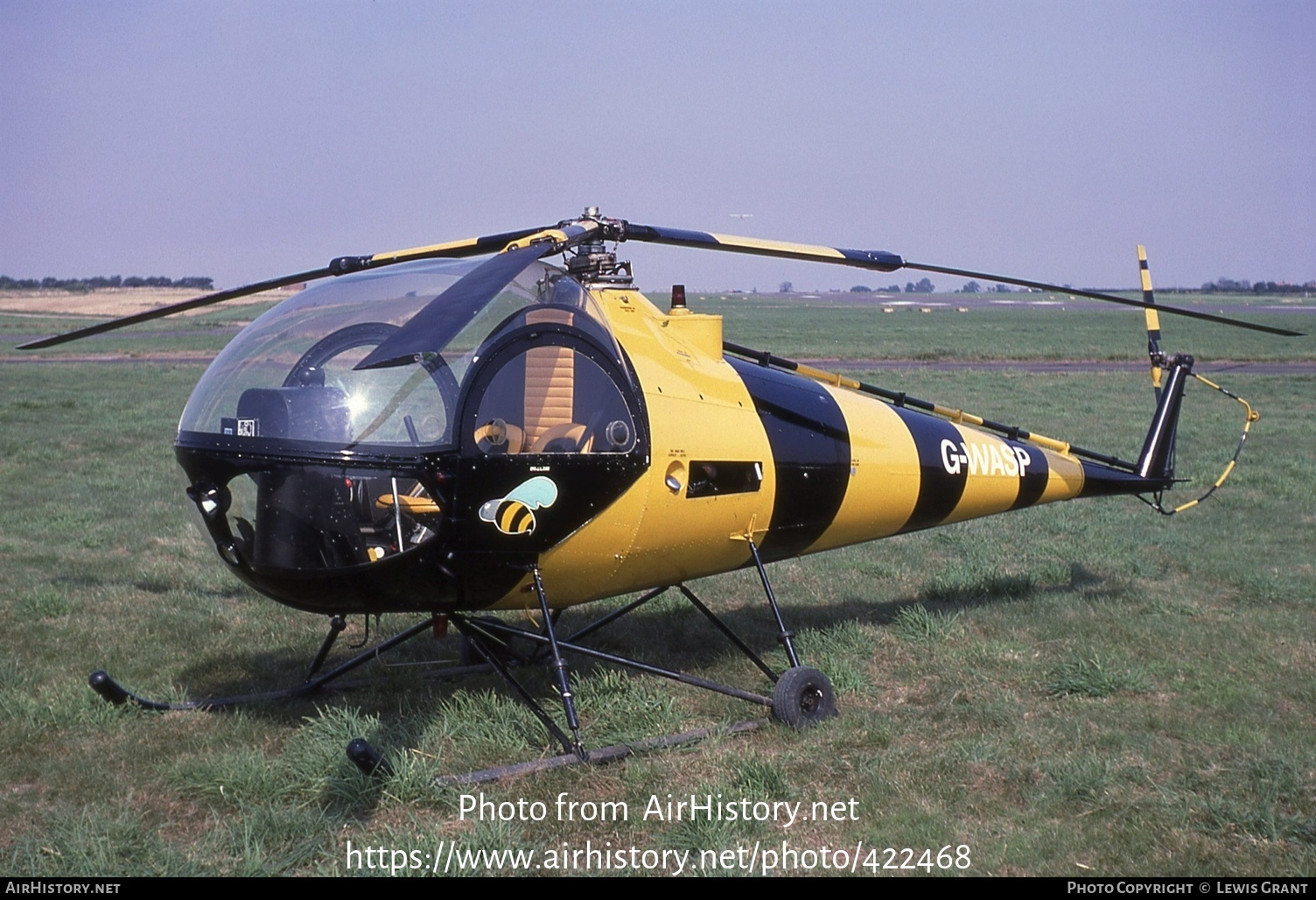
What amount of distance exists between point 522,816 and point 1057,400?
2114 centimetres

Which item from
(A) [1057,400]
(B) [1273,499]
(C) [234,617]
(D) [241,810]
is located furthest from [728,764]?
(A) [1057,400]

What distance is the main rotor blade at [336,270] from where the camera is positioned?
18.5ft

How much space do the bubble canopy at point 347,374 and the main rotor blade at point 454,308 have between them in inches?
8.5

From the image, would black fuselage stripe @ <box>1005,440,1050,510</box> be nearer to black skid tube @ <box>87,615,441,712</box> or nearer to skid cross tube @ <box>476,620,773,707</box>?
skid cross tube @ <box>476,620,773,707</box>

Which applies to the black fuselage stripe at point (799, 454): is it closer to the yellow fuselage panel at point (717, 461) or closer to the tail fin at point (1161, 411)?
the yellow fuselage panel at point (717, 461)

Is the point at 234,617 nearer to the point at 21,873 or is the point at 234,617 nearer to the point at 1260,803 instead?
the point at 21,873

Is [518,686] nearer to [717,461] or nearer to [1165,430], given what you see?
[717,461]

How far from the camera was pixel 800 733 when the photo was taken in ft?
20.5

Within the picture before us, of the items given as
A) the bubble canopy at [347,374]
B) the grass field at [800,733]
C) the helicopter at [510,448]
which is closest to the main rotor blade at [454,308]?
the helicopter at [510,448]

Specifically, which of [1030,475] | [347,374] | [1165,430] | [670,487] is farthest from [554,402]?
[1165,430]

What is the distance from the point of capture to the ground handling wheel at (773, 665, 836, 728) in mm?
6297

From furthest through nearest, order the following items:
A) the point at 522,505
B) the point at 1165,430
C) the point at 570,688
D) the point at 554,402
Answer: the point at 1165,430 < the point at 570,688 < the point at 554,402 < the point at 522,505

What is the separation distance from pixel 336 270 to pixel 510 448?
4.70 feet

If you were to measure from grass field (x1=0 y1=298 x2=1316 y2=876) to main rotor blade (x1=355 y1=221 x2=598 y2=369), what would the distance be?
2172mm
